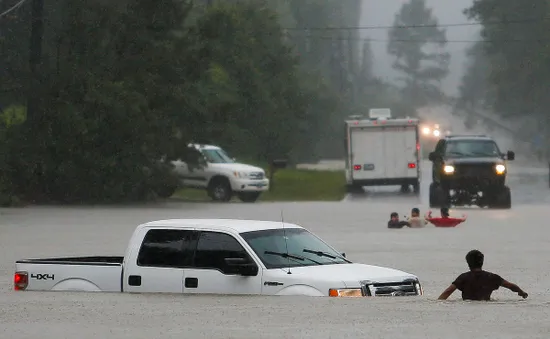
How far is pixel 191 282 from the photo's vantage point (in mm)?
17000

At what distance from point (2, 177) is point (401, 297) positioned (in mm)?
32455

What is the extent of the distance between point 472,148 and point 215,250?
100 feet

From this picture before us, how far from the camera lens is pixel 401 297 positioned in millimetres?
16484

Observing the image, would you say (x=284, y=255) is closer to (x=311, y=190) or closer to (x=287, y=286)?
(x=287, y=286)

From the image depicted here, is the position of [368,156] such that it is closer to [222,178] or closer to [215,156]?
[215,156]

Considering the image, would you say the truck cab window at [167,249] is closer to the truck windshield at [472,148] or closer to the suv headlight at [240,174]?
the truck windshield at [472,148]

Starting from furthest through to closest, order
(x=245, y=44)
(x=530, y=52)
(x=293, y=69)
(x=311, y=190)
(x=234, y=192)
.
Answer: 1. (x=530, y=52)
2. (x=293, y=69)
3. (x=245, y=44)
4. (x=311, y=190)
5. (x=234, y=192)

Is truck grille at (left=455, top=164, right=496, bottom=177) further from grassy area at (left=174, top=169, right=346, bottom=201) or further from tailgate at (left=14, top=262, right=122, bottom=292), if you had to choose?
tailgate at (left=14, top=262, right=122, bottom=292)

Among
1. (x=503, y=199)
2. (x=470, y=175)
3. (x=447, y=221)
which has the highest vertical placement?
(x=470, y=175)

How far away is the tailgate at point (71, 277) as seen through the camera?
57.5 feet

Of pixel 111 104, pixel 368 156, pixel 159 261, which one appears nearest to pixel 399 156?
pixel 368 156

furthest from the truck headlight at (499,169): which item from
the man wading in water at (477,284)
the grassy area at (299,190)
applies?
the man wading in water at (477,284)

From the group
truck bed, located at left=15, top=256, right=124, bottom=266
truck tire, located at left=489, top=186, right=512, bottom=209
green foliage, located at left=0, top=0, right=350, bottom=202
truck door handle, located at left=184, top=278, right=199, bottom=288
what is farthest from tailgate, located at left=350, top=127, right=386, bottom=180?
truck door handle, located at left=184, top=278, right=199, bottom=288

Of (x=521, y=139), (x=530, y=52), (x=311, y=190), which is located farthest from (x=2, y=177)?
(x=521, y=139)
